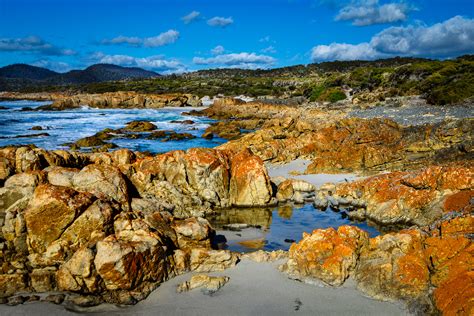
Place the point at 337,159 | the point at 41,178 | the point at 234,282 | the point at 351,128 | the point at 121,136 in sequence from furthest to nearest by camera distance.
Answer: the point at 121,136, the point at 351,128, the point at 337,159, the point at 41,178, the point at 234,282

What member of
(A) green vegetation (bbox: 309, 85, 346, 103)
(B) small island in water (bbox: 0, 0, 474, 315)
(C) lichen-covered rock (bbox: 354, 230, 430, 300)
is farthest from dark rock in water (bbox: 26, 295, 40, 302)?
(A) green vegetation (bbox: 309, 85, 346, 103)

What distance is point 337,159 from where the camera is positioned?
904 inches

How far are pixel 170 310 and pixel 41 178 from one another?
19.8ft

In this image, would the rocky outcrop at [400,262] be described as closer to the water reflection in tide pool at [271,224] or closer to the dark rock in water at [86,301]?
the water reflection in tide pool at [271,224]

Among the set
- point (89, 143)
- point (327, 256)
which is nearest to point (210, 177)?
point (327, 256)

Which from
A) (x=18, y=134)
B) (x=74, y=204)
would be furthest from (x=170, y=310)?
(x=18, y=134)

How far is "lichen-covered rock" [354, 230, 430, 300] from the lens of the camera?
28.5 ft

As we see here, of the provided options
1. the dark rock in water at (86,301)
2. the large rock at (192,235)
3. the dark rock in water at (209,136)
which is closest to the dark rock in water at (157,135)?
the dark rock in water at (209,136)

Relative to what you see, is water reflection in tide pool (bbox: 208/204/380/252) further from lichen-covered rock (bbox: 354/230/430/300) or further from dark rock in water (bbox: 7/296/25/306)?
dark rock in water (bbox: 7/296/25/306)

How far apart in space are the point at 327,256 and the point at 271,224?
591cm

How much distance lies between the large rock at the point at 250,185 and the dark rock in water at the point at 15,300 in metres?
10.3

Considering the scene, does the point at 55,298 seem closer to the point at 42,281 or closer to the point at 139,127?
the point at 42,281

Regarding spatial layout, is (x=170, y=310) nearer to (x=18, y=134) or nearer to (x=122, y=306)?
(x=122, y=306)

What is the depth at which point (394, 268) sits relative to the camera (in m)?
9.07
